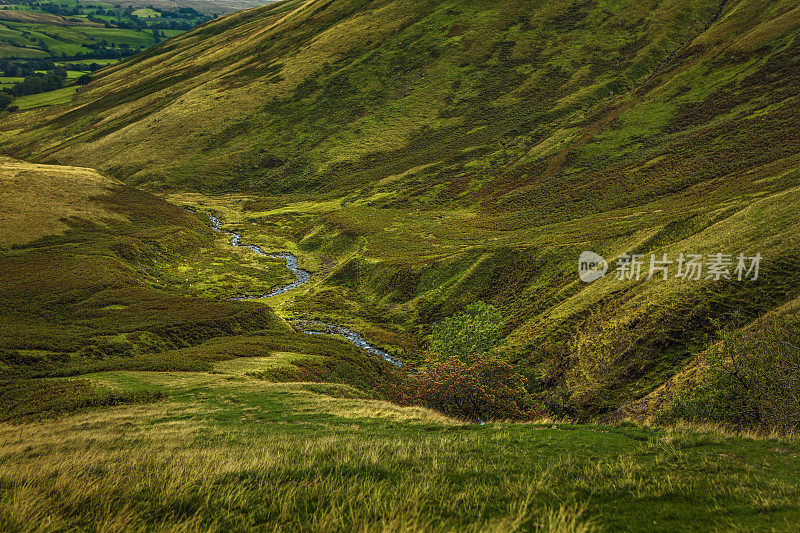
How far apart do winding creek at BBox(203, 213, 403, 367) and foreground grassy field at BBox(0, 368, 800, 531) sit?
50.2m

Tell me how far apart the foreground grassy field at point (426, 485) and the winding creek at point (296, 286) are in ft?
165

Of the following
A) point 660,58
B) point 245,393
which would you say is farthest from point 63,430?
point 660,58

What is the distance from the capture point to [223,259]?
115750 millimetres

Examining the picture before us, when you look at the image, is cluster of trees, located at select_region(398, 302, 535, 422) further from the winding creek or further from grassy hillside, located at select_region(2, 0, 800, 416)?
the winding creek

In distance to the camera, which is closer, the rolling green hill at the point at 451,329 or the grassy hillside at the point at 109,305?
the rolling green hill at the point at 451,329

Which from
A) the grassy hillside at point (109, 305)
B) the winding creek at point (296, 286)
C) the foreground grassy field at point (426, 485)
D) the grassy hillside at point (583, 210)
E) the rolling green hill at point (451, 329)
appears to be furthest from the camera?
the winding creek at point (296, 286)

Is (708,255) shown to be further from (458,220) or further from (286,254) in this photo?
(286,254)

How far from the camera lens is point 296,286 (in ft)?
332

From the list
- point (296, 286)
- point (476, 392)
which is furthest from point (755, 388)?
point (296, 286)

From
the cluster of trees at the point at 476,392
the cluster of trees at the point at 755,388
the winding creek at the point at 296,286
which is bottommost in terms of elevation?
the winding creek at the point at 296,286

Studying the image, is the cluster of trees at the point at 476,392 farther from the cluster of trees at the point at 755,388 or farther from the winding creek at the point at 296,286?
the winding creek at the point at 296,286

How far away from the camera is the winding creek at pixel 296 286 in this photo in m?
69.9

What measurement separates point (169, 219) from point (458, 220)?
90727 mm

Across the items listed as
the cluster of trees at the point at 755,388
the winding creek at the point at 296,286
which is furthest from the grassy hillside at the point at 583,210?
the cluster of trees at the point at 755,388
